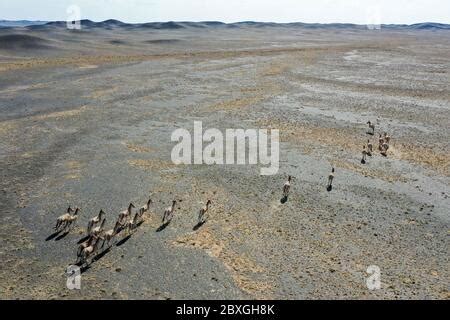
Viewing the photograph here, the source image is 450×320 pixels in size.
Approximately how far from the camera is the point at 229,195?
23359mm

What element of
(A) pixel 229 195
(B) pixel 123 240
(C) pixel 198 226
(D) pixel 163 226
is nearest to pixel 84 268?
(B) pixel 123 240

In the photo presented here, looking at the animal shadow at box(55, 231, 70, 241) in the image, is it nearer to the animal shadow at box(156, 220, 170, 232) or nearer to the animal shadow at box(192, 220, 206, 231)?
the animal shadow at box(156, 220, 170, 232)

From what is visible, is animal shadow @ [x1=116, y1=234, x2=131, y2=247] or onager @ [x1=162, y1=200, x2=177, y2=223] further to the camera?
onager @ [x1=162, y1=200, x2=177, y2=223]

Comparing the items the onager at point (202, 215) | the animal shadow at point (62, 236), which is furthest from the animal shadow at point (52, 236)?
the onager at point (202, 215)

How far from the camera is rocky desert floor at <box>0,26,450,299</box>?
16.0 meters

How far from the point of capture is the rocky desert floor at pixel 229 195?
16.0 meters

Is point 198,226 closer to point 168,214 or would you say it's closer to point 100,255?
point 168,214

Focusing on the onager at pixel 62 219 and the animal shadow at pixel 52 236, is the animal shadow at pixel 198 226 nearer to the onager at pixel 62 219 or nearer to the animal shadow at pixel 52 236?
the onager at pixel 62 219

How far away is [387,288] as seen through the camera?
15.7 m

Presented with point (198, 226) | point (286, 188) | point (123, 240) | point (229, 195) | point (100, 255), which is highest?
point (286, 188)

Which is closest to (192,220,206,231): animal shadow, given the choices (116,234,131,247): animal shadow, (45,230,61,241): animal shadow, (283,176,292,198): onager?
(116,234,131,247): animal shadow

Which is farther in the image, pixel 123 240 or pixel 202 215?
pixel 202 215

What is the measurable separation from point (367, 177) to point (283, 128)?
1077 cm
